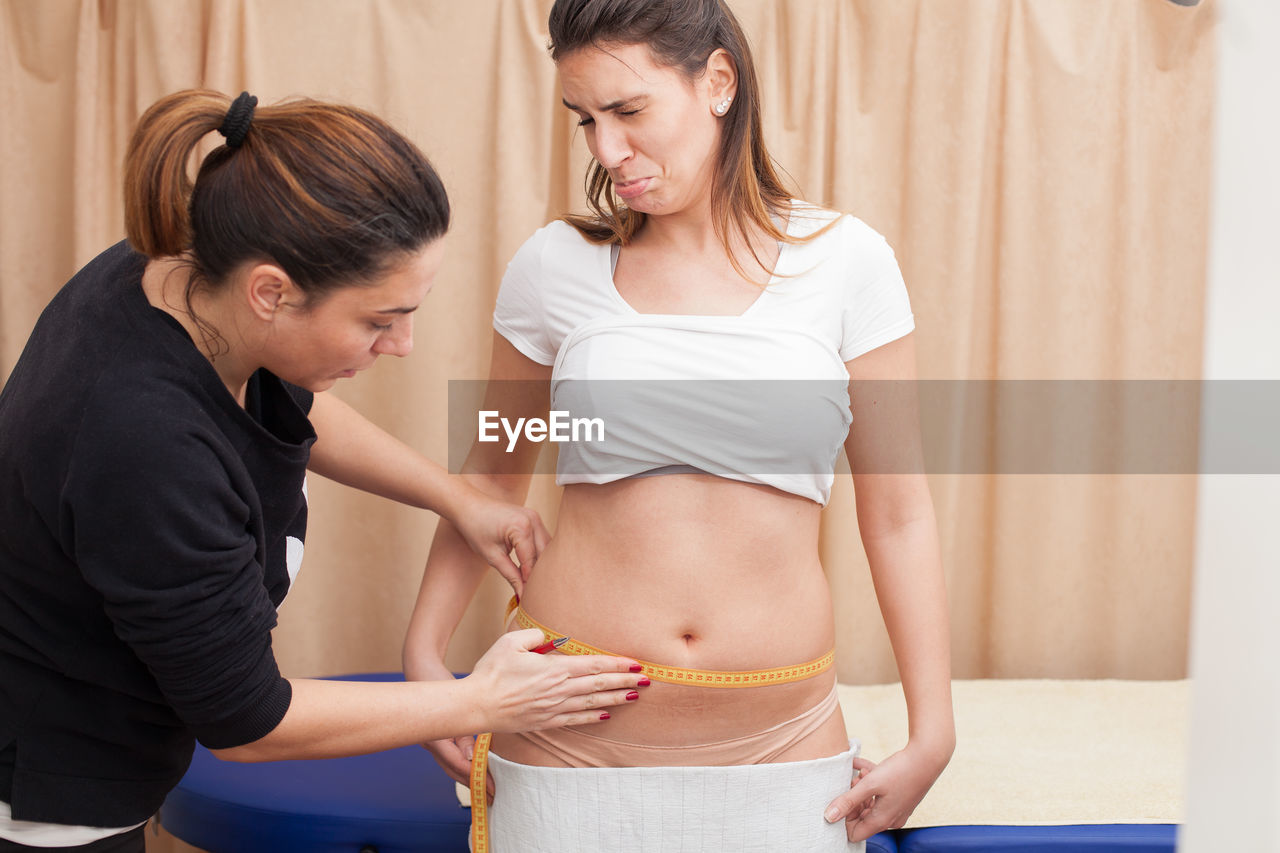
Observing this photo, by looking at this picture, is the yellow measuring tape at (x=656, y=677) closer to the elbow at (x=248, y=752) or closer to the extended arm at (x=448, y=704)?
the extended arm at (x=448, y=704)

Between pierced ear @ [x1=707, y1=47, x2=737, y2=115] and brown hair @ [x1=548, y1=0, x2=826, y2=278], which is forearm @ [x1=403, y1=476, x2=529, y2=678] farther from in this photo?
pierced ear @ [x1=707, y1=47, x2=737, y2=115]

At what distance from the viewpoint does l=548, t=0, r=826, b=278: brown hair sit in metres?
1.38

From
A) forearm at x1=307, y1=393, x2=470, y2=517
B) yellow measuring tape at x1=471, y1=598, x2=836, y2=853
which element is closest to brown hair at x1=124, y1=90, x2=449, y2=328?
forearm at x1=307, y1=393, x2=470, y2=517

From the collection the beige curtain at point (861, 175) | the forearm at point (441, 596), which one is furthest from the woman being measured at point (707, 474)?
the beige curtain at point (861, 175)

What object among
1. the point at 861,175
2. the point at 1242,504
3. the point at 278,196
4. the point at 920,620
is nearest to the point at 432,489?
the point at 278,196

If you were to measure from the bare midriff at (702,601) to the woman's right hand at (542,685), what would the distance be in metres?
0.04

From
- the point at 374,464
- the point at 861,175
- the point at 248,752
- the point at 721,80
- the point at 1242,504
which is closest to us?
the point at 1242,504

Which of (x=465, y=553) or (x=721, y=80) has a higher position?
(x=721, y=80)

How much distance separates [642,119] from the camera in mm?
1417

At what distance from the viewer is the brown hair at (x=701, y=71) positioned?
1.38m

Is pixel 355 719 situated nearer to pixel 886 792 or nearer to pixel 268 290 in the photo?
pixel 268 290

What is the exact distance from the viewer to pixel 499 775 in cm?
153

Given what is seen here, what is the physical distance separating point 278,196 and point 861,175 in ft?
6.42

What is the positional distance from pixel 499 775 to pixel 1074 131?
2.22 metres
